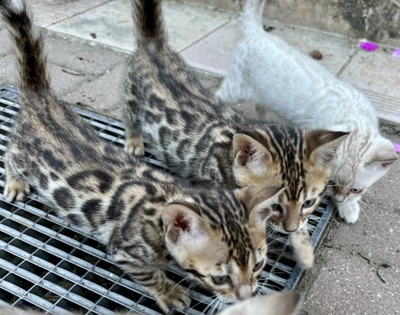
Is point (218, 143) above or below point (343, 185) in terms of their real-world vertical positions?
above

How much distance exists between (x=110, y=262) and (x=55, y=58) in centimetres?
217

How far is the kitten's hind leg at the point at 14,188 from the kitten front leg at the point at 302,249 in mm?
1419

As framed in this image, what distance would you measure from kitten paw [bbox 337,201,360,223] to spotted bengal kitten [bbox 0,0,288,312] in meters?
0.84

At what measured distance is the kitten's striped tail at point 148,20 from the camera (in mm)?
2818

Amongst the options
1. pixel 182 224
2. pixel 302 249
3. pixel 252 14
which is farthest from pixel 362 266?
pixel 252 14

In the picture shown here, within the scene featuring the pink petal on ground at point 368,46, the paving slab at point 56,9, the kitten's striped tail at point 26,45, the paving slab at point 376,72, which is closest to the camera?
the kitten's striped tail at point 26,45

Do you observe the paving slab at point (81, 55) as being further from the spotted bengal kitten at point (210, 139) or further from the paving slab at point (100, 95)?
the spotted bengal kitten at point (210, 139)

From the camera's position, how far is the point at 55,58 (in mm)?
3939

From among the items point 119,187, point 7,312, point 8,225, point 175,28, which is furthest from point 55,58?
point 7,312

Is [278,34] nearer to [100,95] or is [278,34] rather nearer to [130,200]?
[100,95]

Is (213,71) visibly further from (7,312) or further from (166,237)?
(7,312)

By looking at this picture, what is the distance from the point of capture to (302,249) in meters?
2.32

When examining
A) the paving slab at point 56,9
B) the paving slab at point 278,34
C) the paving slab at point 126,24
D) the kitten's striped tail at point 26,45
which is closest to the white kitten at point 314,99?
the paving slab at point 278,34

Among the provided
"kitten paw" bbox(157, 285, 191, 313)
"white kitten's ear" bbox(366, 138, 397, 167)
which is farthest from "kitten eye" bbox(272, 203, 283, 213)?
"white kitten's ear" bbox(366, 138, 397, 167)
